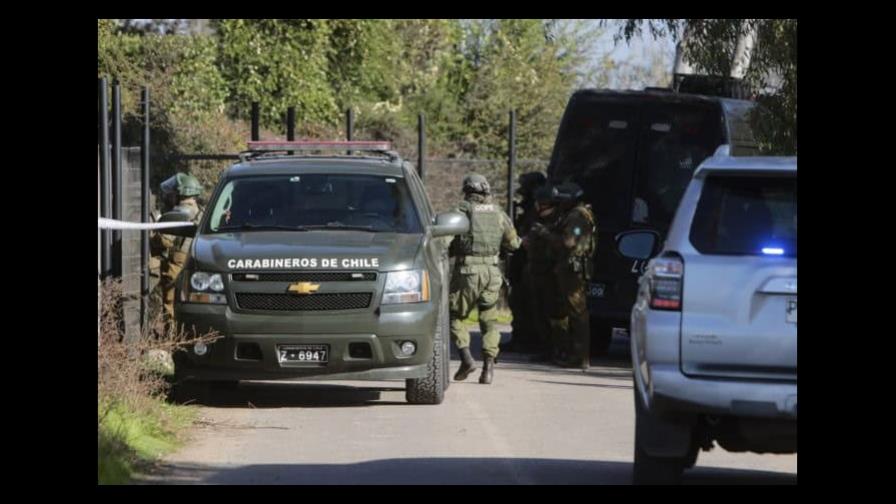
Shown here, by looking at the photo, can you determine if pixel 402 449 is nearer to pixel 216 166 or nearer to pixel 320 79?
pixel 216 166

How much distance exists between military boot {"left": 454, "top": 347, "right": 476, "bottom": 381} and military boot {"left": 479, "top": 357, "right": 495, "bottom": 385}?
113mm

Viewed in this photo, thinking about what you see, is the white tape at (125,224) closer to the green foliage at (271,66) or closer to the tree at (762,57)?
the tree at (762,57)

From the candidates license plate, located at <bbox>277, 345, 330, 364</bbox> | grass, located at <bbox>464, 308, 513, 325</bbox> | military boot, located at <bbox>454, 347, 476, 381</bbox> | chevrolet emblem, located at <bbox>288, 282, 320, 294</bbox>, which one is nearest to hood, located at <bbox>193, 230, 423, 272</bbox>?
chevrolet emblem, located at <bbox>288, 282, 320, 294</bbox>

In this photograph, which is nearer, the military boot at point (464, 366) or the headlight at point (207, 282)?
the headlight at point (207, 282)

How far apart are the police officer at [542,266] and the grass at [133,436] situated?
17.4 feet

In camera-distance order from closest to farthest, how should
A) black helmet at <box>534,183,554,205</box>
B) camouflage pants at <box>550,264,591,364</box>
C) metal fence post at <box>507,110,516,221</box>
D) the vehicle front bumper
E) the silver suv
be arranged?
1. the silver suv
2. the vehicle front bumper
3. camouflage pants at <box>550,264,591,364</box>
4. black helmet at <box>534,183,554,205</box>
5. metal fence post at <box>507,110,516,221</box>

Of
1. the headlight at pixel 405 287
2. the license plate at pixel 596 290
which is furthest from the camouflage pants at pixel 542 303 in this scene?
the headlight at pixel 405 287

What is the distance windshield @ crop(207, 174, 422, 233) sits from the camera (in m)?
13.5

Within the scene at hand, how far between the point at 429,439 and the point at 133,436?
1.94m

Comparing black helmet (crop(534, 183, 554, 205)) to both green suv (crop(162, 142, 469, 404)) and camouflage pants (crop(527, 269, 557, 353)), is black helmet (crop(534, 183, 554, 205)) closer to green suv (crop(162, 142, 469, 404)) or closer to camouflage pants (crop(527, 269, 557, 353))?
camouflage pants (crop(527, 269, 557, 353))

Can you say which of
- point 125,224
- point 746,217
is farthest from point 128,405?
point 746,217

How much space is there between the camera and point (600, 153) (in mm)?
17562

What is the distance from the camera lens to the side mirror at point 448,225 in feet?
44.7
